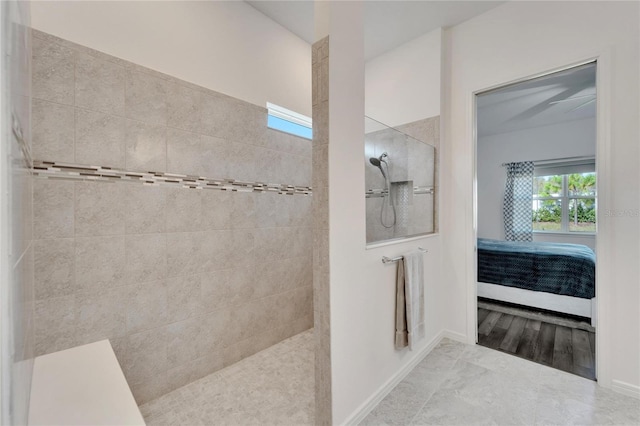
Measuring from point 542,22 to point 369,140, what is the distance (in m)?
1.79

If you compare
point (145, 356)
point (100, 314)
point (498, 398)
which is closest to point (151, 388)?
point (145, 356)

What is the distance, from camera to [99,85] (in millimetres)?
1525

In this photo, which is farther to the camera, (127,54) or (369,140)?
(369,140)

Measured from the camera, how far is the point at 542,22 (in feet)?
6.97

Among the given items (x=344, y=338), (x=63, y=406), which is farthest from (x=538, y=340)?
(x=63, y=406)

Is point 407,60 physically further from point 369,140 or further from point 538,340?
point 538,340

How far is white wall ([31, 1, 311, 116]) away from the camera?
149 cm

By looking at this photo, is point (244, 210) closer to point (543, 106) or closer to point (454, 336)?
point (454, 336)

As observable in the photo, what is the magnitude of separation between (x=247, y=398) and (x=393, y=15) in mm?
3189

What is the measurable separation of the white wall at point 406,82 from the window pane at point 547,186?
12.1 ft

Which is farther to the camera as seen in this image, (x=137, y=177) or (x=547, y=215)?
(x=547, y=215)

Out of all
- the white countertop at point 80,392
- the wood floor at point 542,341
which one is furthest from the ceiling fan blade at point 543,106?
the white countertop at point 80,392

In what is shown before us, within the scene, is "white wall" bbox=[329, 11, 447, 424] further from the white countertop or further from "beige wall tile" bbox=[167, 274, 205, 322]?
"beige wall tile" bbox=[167, 274, 205, 322]

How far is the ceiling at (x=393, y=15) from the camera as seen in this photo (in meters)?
2.26
